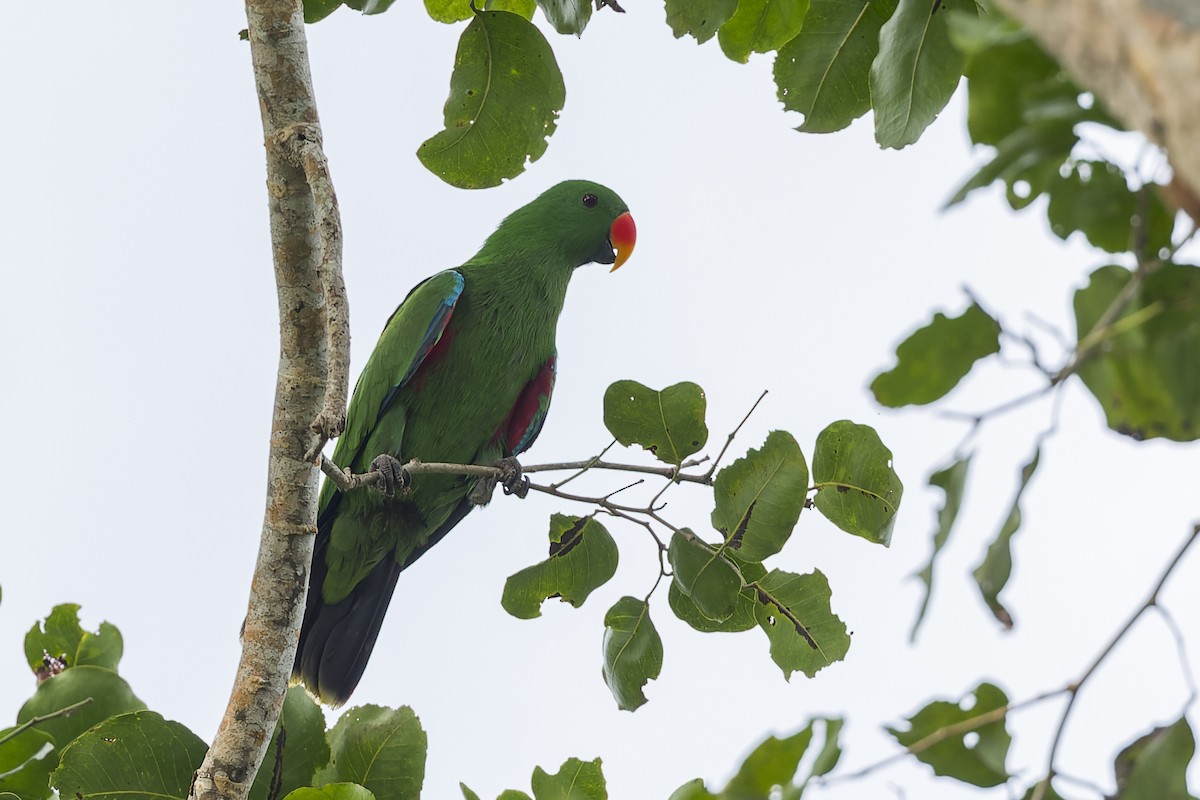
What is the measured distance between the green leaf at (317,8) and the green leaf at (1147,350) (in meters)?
1.75

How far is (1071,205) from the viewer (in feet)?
3.04

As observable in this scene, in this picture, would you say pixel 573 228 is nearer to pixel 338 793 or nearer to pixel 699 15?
pixel 699 15

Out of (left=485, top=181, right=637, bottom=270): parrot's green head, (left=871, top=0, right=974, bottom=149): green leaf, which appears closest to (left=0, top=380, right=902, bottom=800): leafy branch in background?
(left=871, top=0, right=974, bottom=149): green leaf

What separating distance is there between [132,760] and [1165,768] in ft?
5.70

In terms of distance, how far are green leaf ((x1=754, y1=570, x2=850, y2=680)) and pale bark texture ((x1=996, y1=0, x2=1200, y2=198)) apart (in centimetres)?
145

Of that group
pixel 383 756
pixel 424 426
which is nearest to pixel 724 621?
pixel 383 756

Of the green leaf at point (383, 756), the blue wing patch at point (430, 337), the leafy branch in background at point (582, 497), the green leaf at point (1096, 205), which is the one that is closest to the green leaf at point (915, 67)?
the leafy branch in background at point (582, 497)

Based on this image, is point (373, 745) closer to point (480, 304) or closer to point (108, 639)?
point (108, 639)

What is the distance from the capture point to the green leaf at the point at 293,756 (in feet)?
6.93

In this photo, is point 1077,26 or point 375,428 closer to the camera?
point 1077,26

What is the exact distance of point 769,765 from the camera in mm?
873

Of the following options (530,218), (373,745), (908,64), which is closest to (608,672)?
(373,745)

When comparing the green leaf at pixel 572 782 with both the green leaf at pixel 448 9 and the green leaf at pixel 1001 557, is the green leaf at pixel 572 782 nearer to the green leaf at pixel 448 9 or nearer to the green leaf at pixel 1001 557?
the green leaf at pixel 1001 557

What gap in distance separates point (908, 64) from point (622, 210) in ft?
7.91
